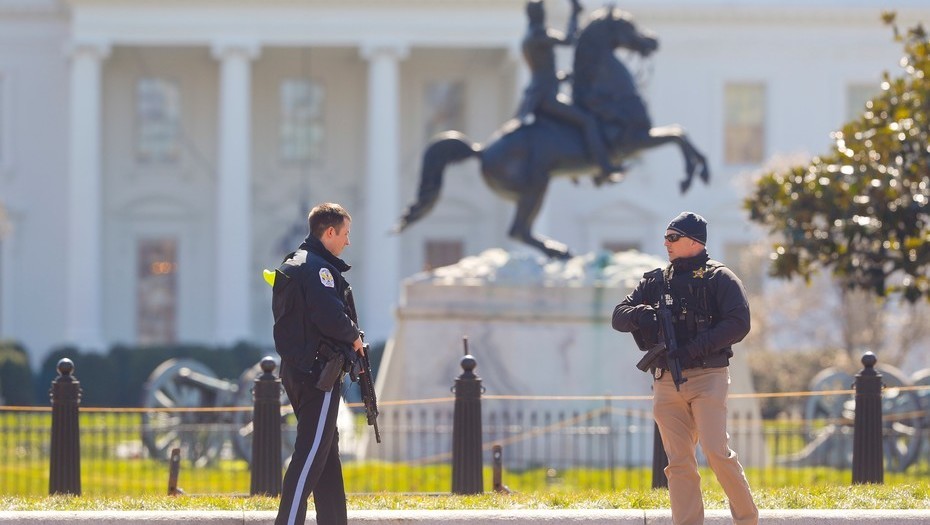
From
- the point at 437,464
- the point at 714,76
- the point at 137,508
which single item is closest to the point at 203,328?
the point at 714,76

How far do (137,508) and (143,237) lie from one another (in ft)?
119

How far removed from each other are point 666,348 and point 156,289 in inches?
1516

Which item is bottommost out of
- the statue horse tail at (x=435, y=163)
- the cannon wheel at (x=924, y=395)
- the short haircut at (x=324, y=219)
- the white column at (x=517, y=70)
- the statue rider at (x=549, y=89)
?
the cannon wheel at (x=924, y=395)

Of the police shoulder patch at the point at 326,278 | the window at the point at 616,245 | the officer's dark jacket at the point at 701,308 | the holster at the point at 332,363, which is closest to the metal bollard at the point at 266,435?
the holster at the point at 332,363

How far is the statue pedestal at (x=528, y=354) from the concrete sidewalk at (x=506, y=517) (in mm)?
8538

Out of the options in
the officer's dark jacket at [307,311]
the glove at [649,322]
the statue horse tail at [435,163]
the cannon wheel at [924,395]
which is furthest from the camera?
the statue horse tail at [435,163]

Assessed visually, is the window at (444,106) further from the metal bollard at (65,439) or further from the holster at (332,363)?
the holster at (332,363)

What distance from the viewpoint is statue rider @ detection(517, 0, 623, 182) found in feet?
61.6

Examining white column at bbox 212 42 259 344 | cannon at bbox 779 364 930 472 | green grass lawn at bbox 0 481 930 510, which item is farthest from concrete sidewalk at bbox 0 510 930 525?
white column at bbox 212 42 259 344

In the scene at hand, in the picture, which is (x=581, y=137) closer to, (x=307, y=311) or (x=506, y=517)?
(x=506, y=517)

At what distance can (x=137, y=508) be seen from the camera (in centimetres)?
1009

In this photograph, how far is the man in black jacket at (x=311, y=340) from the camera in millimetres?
8359

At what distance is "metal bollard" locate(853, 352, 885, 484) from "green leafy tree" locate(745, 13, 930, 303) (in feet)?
8.52

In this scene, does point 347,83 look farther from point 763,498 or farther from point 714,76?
point 763,498
